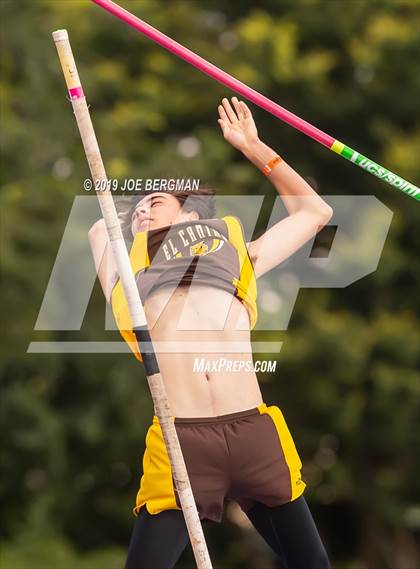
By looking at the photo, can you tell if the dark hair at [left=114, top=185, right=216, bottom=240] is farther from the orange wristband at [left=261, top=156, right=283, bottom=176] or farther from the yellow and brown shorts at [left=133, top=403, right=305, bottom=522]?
the yellow and brown shorts at [left=133, top=403, right=305, bottom=522]

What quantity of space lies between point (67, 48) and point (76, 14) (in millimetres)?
8870

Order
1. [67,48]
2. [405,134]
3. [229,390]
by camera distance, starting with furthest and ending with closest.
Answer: [405,134]
[229,390]
[67,48]

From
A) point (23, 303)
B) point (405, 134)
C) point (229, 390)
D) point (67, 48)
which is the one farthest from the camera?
point (405, 134)

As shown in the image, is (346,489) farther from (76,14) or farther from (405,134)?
(76,14)

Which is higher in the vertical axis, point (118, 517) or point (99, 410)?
point (99, 410)

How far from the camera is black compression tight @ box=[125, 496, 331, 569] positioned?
8.09 ft

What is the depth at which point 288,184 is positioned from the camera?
255 cm

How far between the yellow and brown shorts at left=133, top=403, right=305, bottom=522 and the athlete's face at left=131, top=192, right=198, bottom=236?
441 mm

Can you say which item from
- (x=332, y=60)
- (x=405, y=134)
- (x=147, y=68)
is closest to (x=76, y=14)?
(x=147, y=68)

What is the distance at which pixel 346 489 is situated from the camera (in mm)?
11414

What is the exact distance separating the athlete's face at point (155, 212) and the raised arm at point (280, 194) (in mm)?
190

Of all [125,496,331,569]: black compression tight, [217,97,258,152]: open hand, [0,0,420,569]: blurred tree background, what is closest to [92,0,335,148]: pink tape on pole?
[217,97,258,152]: open hand

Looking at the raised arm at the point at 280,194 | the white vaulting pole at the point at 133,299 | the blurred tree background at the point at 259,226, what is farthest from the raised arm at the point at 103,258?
the blurred tree background at the point at 259,226

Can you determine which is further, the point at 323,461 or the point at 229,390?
the point at 323,461
